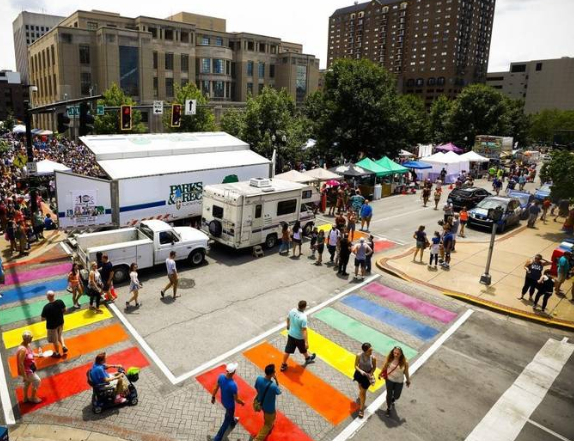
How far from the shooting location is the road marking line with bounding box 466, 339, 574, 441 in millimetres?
8367

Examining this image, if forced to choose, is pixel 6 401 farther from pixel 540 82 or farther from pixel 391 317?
pixel 540 82

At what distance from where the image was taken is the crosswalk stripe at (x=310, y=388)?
347 inches

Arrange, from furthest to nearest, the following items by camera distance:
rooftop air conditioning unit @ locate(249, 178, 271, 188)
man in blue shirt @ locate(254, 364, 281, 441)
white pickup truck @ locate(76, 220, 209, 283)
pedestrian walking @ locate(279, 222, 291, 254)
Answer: rooftop air conditioning unit @ locate(249, 178, 271, 188) < pedestrian walking @ locate(279, 222, 291, 254) < white pickup truck @ locate(76, 220, 209, 283) < man in blue shirt @ locate(254, 364, 281, 441)

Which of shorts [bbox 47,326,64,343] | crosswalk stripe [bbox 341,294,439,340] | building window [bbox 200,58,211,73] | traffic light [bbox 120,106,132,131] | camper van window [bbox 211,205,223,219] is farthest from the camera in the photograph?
building window [bbox 200,58,211,73]

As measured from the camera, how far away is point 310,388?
9.53 m

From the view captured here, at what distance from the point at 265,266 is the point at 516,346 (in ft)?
29.9

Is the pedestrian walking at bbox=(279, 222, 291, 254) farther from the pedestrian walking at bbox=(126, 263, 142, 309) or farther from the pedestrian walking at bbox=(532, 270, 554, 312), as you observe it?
the pedestrian walking at bbox=(532, 270, 554, 312)

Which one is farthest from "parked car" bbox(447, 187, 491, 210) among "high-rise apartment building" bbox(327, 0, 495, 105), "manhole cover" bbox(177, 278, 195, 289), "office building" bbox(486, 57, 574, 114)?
"office building" bbox(486, 57, 574, 114)

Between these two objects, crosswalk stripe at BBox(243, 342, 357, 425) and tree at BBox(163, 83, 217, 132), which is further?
tree at BBox(163, 83, 217, 132)

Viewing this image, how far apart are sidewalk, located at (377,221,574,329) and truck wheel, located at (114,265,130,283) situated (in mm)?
9783

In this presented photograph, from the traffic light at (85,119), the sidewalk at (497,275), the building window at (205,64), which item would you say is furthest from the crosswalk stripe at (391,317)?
the building window at (205,64)

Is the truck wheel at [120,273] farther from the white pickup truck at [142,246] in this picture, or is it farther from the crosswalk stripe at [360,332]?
the crosswalk stripe at [360,332]

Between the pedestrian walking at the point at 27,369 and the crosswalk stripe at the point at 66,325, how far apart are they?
283 cm

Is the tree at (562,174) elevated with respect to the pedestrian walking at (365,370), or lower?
elevated
